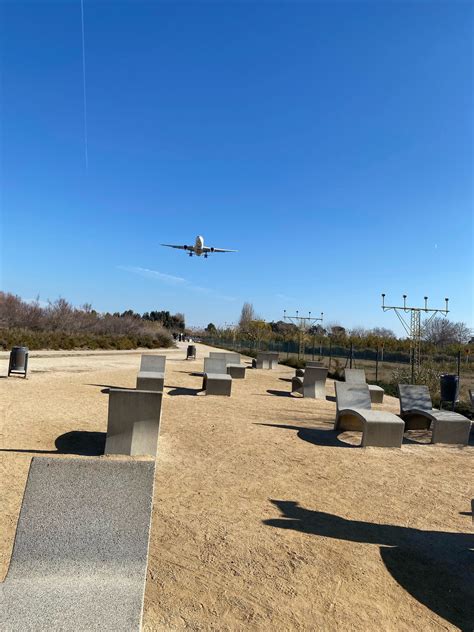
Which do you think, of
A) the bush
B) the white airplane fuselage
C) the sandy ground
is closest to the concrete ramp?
the sandy ground

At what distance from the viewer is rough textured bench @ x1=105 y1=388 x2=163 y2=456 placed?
6230 mm

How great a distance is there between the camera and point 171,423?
28.3 ft

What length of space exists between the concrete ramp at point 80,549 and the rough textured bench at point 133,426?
3.07 metres

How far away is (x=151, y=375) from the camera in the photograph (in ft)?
38.7

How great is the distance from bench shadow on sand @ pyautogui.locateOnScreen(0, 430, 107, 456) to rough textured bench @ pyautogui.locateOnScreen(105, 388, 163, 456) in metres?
0.33

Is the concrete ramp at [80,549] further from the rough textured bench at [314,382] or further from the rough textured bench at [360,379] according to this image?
the rough textured bench at [314,382]

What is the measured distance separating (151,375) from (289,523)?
25.9ft

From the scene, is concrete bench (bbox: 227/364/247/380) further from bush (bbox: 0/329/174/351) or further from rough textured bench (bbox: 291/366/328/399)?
bush (bbox: 0/329/174/351)

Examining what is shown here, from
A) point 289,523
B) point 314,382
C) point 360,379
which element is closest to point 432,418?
point 360,379

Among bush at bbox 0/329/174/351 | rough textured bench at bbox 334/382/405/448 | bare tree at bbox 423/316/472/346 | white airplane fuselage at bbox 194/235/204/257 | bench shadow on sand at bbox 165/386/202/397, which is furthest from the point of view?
bare tree at bbox 423/316/472/346

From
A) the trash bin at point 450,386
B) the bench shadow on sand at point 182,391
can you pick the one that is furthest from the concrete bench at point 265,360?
the trash bin at point 450,386

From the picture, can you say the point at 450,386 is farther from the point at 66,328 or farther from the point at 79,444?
the point at 66,328

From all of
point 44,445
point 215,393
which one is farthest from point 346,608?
point 215,393

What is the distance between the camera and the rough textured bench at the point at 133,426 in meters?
6.23
